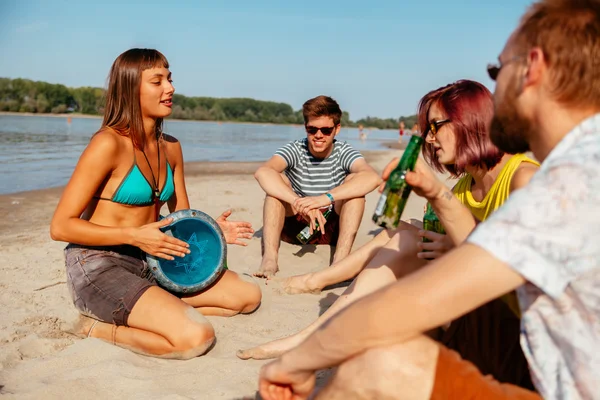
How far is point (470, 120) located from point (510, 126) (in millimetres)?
1556

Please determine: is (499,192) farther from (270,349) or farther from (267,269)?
(267,269)

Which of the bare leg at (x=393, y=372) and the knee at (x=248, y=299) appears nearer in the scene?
the bare leg at (x=393, y=372)

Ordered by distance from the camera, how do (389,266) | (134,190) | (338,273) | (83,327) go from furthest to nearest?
(338,273) < (134,190) < (83,327) < (389,266)

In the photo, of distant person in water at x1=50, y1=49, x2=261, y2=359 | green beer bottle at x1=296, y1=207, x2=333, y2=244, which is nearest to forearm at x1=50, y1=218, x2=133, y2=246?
distant person in water at x1=50, y1=49, x2=261, y2=359

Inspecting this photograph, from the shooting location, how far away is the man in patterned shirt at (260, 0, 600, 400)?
4.58ft

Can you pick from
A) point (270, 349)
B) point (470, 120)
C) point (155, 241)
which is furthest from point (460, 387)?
point (155, 241)

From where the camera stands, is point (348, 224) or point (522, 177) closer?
point (522, 177)

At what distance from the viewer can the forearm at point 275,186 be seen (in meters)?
5.10

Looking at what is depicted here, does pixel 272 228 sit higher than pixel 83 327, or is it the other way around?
pixel 272 228

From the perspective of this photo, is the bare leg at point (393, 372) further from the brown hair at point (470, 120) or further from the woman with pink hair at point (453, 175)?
the brown hair at point (470, 120)

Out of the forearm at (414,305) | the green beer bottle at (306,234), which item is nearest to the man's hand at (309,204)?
the green beer bottle at (306,234)

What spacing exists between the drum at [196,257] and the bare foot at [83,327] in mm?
474

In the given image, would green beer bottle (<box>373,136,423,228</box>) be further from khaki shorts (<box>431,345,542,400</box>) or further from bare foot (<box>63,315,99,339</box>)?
bare foot (<box>63,315,99,339</box>)

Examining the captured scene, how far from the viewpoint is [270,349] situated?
3.24 meters
